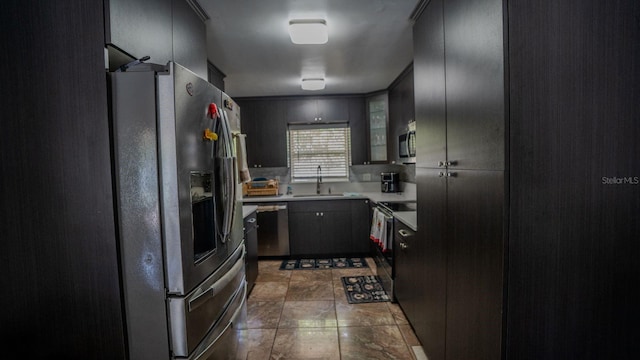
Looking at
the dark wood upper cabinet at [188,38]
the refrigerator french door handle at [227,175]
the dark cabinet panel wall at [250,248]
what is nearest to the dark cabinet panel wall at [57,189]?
the refrigerator french door handle at [227,175]

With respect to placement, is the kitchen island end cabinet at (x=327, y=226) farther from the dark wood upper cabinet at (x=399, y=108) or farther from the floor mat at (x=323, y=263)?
the dark wood upper cabinet at (x=399, y=108)

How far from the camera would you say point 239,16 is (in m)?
1.99

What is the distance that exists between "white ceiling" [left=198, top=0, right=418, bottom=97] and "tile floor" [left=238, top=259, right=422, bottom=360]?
7.12 ft

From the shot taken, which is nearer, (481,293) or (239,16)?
(481,293)

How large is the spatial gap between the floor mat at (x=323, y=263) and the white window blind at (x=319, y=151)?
1298 mm

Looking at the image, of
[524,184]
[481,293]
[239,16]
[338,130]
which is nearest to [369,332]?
[481,293]

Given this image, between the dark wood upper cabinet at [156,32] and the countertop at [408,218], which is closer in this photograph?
the dark wood upper cabinet at [156,32]

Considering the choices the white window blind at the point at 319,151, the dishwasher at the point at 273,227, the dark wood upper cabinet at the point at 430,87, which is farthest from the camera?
the white window blind at the point at 319,151

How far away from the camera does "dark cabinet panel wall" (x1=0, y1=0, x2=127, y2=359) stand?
3.55ft

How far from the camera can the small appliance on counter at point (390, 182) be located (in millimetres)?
4391

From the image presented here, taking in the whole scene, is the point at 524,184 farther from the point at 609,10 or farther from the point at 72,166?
the point at 72,166

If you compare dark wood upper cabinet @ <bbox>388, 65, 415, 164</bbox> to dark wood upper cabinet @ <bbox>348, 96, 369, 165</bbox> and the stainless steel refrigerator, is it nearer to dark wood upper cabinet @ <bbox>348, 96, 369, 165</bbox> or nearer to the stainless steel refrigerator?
dark wood upper cabinet @ <bbox>348, 96, 369, 165</bbox>

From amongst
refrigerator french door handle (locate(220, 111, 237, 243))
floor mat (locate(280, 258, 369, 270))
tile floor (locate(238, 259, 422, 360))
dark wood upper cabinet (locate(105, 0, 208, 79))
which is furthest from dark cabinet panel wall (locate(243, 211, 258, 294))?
dark wood upper cabinet (locate(105, 0, 208, 79))

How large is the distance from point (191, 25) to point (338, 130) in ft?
9.59
